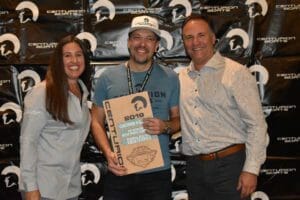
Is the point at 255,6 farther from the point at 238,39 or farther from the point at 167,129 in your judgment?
the point at 167,129

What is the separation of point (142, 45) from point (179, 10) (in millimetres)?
777

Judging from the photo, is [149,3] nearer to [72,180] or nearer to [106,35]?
[106,35]

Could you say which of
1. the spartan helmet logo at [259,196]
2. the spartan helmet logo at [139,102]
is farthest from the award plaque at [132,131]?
the spartan helmet logo at [259,196]

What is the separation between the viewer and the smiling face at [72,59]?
6.21 ft

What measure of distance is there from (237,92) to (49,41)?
4.80 feet

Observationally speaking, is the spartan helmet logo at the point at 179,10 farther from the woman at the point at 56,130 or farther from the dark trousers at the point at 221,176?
the dark trousers at the point at 221,176

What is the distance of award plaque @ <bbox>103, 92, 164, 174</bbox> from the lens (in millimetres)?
1969

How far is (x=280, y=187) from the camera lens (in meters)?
2.76

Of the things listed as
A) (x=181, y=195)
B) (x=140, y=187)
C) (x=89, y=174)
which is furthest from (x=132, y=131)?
(x=181, y=195)

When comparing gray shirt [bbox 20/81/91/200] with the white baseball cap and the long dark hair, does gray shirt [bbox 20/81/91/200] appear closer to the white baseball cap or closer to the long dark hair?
the long dark hair

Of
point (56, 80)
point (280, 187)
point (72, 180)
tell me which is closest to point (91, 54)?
point (56, 80)

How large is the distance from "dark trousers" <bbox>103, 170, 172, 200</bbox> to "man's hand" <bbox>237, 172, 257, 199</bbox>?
0.41m

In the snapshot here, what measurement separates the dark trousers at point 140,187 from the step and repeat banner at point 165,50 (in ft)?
2.30

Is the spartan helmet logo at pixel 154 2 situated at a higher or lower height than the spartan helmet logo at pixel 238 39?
higher
